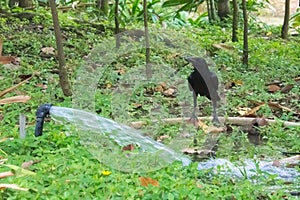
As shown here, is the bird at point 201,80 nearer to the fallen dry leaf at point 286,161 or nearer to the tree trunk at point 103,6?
the fallen dry leaf at point 286,161

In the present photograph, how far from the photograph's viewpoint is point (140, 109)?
200 inches

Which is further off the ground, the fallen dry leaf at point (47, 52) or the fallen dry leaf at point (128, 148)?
the fallen dry leaf at point (47, 52)

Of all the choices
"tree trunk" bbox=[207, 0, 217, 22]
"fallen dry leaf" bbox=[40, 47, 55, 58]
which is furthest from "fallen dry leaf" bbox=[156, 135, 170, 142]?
"tree trunk" bbox=[207, 0, 217, 22]

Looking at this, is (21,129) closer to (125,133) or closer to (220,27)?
(125,133)

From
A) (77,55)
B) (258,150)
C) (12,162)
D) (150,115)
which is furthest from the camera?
(77,55)

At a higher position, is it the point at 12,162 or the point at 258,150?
the point at 12,162

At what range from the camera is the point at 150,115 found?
16.1 feet

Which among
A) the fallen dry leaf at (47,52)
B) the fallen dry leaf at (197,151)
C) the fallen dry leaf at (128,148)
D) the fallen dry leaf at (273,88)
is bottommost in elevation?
the fallen dry leaf at (273,88)

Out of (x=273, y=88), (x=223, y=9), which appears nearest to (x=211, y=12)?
(x=223, y=9)

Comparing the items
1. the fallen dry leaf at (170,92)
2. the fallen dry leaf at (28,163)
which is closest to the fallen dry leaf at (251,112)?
the fallen dry leaf at (170,92)

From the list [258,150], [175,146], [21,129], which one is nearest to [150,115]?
[175,146]

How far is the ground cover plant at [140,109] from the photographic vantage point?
2.99m

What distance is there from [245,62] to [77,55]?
1.92 m

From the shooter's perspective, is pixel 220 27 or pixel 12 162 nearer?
pixel 12 162
